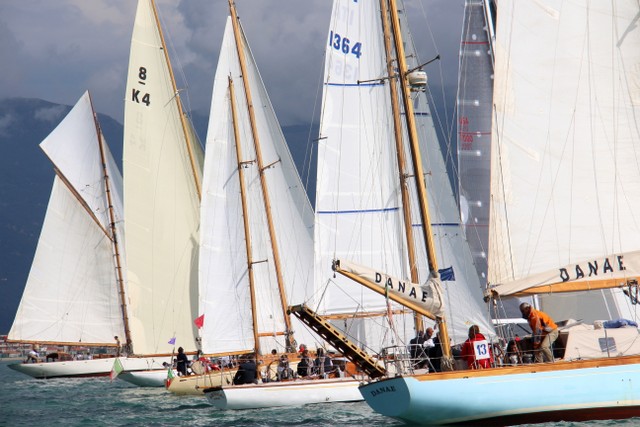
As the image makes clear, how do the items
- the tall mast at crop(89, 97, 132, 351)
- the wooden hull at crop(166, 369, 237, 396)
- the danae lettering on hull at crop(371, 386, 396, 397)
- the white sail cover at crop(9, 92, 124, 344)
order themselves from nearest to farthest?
the danae lettering on hull at crop(371, 386, 396, 397) < the wooden hull at crop(166, 369, 237, 396) < the tall mast at crop(89, 97, 132, 351) < the white sail cover at crop(9, 92, 124, 344)

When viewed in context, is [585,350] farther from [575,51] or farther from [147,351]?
[147,351]

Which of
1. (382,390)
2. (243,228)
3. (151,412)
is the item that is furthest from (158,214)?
(382,390)

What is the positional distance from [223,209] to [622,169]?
2168 cm

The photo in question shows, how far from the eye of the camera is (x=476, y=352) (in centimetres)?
2345

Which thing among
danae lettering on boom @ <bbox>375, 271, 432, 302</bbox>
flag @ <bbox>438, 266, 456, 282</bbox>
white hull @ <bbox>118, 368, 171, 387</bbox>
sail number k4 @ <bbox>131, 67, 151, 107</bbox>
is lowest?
white hull @ <bbox>118, 368, 171, 387</bbox>

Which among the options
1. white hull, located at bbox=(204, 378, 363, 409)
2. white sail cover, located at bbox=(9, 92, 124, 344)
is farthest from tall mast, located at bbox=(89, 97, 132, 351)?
white hull, located at bbox=(204, 378, 363, 409)

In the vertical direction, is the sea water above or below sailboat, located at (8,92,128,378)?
below

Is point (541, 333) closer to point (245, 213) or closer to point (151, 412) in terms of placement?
point (151, 412)

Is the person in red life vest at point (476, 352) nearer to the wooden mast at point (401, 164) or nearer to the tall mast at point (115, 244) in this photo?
the wooden mast at point (401, 164)

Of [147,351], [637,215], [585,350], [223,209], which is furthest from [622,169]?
[147,351]

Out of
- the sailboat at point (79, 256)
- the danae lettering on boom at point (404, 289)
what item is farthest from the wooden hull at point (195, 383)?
the sailboat at point (79, 256)

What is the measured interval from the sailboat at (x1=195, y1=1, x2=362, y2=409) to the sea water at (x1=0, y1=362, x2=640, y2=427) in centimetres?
425

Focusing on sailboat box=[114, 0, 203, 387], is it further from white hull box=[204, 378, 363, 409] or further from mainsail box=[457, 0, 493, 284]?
white hull box=[204, 378, 363, 409]

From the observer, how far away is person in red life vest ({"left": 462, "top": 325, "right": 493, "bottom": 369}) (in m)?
23.5
